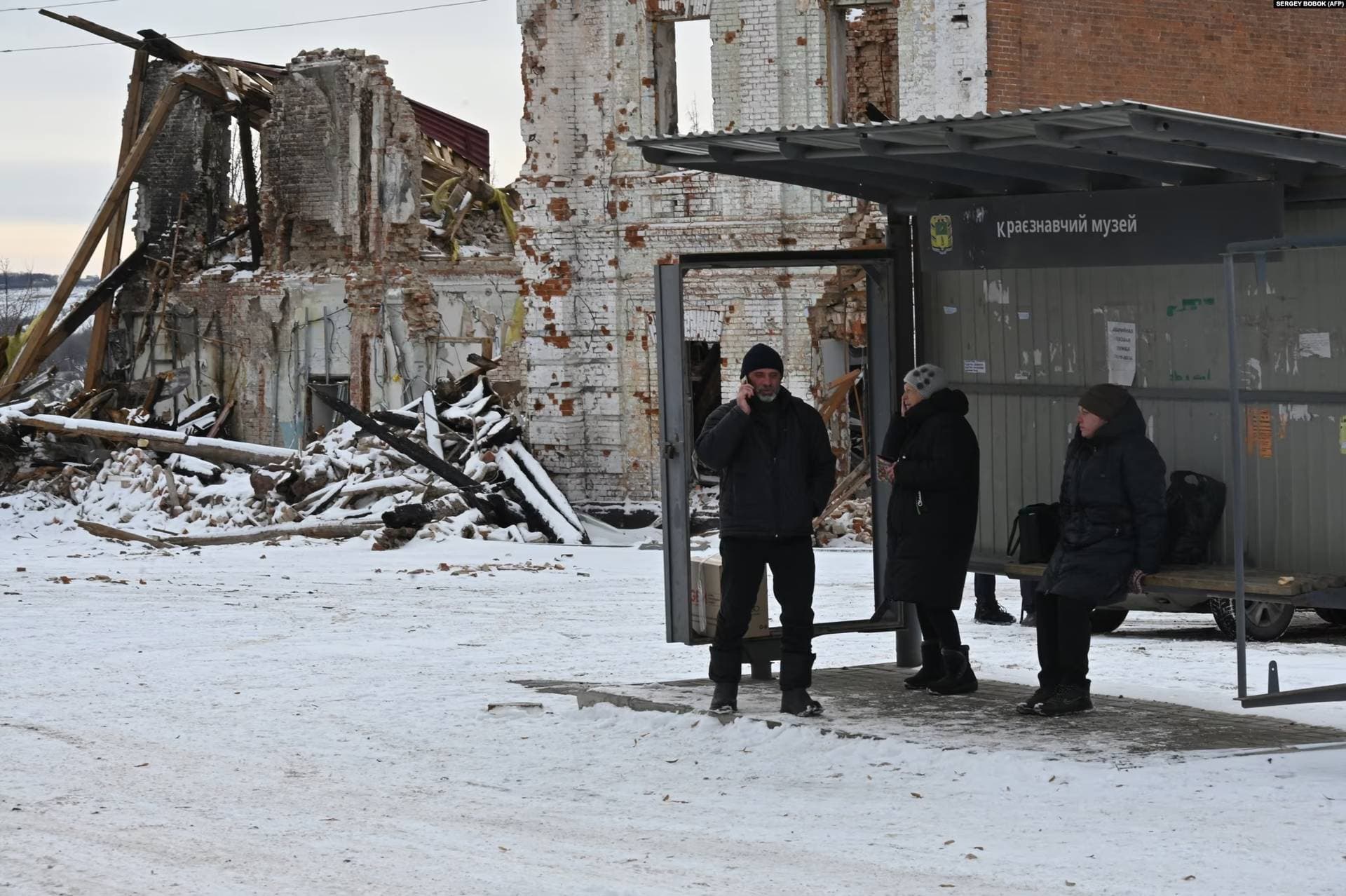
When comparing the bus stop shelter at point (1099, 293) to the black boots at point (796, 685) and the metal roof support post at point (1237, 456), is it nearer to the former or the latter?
the metal roof support post at point (1237, 456)

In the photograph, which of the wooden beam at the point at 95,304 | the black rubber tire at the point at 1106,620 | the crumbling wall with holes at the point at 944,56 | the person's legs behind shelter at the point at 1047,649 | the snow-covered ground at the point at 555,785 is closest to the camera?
the snow-covered ground at the point at 555,785

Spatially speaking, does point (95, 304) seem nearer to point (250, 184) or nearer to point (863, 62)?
point (250, 184)

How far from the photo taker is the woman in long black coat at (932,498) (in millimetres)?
9227

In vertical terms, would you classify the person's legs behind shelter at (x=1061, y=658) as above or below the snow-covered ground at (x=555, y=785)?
above

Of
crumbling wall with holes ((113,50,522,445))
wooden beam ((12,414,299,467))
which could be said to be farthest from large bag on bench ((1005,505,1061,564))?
crumbling wall with holes ((113,50,522,445))

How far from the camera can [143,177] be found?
32.0 metres

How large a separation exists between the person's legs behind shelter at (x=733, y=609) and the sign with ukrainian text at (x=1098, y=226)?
210 centimetres

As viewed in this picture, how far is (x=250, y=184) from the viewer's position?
30688 mm

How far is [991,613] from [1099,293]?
4.43 meters

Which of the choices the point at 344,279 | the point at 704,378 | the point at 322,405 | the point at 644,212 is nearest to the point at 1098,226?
the point at 644,212

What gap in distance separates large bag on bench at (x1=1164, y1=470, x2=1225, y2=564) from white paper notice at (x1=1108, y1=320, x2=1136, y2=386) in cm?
75

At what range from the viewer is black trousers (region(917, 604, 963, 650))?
9.45 metres

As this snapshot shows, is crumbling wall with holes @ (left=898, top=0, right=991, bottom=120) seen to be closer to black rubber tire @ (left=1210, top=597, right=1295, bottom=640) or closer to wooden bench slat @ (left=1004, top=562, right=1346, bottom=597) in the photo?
black rubber tire @ (left=1210, top=597, right=1295, bottom=640)

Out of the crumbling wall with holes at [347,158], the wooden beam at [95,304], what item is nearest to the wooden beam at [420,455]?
the crumbling wall with holes at [347,158]
